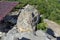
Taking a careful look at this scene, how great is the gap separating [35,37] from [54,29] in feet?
2.70

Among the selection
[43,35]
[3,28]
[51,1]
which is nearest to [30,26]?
[43,35]

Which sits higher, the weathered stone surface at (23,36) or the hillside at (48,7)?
the hillside at (48,7)

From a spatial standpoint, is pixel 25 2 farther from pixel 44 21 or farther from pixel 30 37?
pixel 30 37

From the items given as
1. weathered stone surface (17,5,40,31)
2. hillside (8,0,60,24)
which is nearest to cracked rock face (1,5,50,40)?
weathered stone surface (17,5,40,31)

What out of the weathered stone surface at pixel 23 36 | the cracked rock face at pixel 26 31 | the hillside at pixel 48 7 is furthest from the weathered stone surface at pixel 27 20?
the hillside at pixel 48 7

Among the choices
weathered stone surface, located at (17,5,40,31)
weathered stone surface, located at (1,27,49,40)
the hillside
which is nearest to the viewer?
A: weathered stone surface, located at (1,27,49,40)

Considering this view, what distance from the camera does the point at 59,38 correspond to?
866 centimetres

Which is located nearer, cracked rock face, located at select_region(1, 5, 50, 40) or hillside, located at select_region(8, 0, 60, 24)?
cracked rock face, located at select_region(1, 5, 50, 40)

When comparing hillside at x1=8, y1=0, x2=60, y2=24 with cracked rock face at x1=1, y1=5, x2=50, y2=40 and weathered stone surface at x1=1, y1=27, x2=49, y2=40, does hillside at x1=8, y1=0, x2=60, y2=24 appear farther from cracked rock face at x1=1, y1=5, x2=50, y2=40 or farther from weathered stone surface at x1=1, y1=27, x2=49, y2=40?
weathered stone surface at x1=1, y1=27, x2=49, y2=40

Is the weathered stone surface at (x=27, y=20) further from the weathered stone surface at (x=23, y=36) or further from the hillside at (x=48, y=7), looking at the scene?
the hillside at (x=48, y=7)

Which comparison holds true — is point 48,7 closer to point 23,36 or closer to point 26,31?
point 26,31

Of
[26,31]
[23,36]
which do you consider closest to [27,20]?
[26,31]

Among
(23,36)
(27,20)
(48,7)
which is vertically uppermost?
(48,7)


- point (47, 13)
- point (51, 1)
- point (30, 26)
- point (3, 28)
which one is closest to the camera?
point (30, 26)
